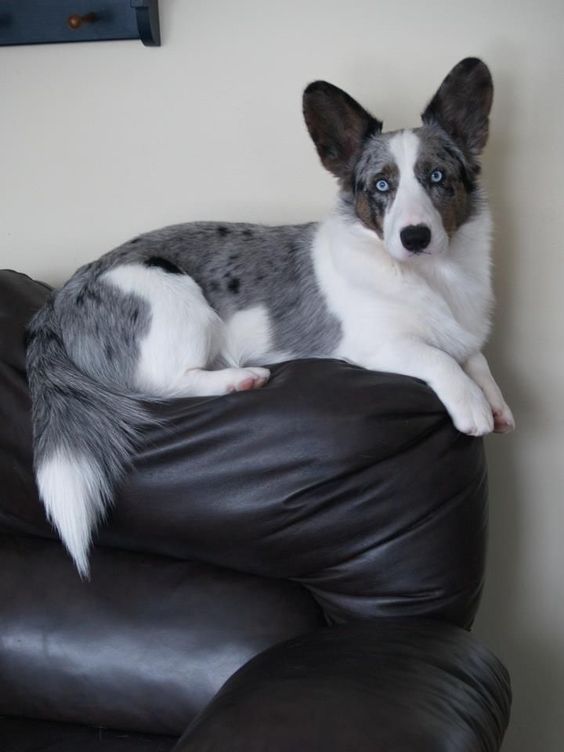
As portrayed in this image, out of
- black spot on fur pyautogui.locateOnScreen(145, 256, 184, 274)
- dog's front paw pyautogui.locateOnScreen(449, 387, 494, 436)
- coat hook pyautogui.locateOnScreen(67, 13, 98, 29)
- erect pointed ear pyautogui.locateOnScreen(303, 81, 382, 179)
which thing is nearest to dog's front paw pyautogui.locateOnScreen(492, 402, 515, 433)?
dog's front paw pyautogui.locateOnScreen(449, 387, 494, 436)

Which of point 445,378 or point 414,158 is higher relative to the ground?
point 414,158

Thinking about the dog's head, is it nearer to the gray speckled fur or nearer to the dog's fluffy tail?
the gray speckled fur

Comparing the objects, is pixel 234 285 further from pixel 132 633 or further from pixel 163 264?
pixel 132 633

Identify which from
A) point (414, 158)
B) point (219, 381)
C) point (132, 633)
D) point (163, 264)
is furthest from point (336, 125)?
point (132, 633)

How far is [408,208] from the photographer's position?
1381 mm

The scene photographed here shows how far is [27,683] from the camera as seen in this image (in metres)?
1.46

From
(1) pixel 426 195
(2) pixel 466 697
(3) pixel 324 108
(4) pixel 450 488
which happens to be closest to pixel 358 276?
(1) pixel 426 195

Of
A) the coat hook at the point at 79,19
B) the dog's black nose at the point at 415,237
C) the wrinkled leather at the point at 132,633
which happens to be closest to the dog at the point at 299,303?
the dog's black nose at the point at 415,237

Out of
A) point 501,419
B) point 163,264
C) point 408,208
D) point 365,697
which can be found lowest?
point 365,697

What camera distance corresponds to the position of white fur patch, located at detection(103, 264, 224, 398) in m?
1.50

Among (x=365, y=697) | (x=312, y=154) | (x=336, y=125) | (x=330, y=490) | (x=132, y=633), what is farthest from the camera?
(x=312, y=154)

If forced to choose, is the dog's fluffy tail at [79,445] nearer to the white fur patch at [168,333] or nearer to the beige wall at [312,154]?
→ the white fur patch at [168,333]

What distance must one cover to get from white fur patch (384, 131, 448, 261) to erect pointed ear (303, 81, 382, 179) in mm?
85

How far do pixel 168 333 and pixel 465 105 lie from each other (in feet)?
2.15
